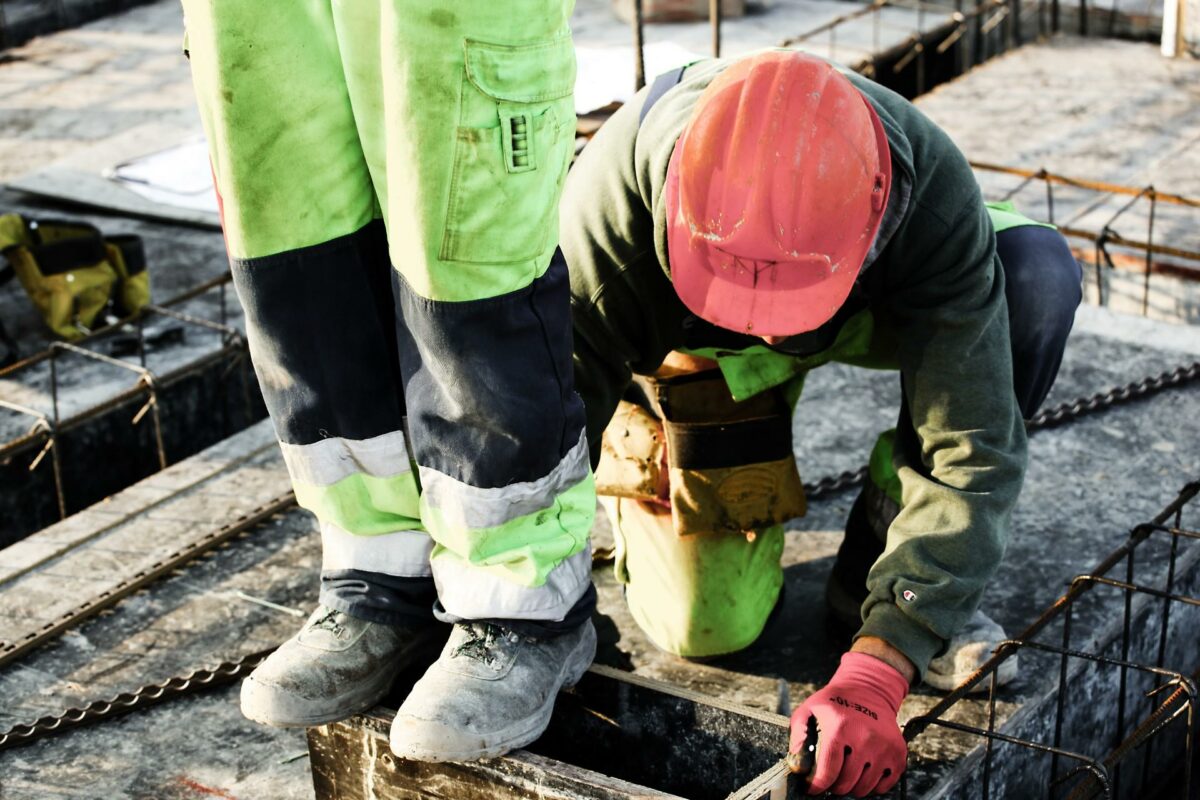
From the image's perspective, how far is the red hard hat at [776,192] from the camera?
111 inches

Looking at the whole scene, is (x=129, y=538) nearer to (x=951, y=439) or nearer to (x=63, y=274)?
(x=951, y=439)

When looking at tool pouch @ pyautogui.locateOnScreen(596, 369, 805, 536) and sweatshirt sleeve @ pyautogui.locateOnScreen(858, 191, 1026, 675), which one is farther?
tool pouch @ pyautogui.locateOnScreen(596, 369, 805, 536)

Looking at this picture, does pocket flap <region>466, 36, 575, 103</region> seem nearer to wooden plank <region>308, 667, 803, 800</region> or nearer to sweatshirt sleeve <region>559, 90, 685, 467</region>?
sweatshirt sleeve <region>559, 90, 685, 467</region>

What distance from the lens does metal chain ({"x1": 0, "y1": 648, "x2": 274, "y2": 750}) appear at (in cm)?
350

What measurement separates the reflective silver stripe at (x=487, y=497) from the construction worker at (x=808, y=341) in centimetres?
51

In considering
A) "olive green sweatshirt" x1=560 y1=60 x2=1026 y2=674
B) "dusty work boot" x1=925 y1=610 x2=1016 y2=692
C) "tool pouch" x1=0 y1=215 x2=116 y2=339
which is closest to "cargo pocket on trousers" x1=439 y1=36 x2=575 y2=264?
"olive green sweatshirt" x1=560 y1=60 x2=1026 y2=674

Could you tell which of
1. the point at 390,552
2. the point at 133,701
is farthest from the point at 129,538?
the point at 390,552

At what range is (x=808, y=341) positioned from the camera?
3.29 meters

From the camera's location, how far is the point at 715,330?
132 inches

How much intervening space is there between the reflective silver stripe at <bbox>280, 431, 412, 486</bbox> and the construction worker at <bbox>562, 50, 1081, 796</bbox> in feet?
1.81

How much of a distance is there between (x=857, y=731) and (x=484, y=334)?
991mm

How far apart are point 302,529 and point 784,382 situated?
60.5 inches

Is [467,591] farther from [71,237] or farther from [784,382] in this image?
[71,237]

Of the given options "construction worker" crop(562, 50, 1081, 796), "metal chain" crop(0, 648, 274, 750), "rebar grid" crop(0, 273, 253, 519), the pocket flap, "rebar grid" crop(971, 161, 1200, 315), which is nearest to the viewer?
the pocket flap
